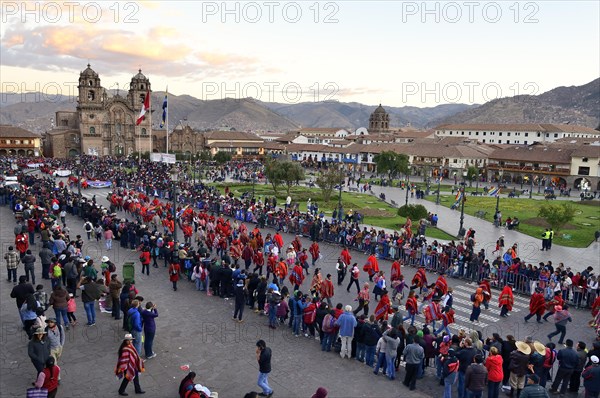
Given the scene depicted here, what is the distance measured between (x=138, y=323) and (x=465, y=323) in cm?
952

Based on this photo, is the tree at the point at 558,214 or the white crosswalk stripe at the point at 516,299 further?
the tree at the point at 558,214

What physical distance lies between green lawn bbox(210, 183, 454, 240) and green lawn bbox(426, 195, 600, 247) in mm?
6441

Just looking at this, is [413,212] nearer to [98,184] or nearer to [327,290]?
[327,290]

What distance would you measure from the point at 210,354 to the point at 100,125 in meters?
91.0

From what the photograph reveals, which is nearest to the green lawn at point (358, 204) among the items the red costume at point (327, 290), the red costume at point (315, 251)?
the red costume at point (315, 251)

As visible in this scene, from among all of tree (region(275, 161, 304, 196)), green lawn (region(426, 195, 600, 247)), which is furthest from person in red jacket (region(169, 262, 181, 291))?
tree (region(275, 161, 304, 196))

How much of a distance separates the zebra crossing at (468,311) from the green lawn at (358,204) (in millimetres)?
10560

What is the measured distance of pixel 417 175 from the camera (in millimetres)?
77438

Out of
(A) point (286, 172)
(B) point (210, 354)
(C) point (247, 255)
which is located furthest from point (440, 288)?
(A) point (286, 172)

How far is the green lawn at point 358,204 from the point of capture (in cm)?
3138

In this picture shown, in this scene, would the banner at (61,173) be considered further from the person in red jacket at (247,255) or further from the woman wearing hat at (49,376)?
the woman wearing hat at (49,376)

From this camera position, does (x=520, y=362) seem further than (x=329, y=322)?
No

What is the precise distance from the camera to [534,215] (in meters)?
38.1

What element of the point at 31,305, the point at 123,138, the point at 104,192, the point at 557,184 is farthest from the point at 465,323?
the point at 123,138
